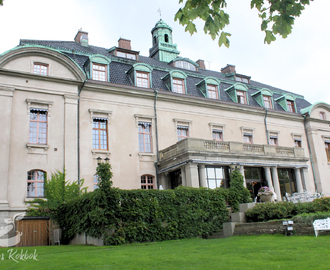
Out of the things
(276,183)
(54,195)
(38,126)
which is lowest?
(54,195)

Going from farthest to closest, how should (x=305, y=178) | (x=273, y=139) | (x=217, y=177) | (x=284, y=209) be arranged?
1. (x=273, y=139)
2. (x=305, y=178)
3. (x=217, y=177)
4. (x=284, y=209)

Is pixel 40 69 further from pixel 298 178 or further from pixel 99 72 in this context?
pixel 298 178

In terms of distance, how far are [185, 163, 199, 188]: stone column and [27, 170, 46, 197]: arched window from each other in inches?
A: 363

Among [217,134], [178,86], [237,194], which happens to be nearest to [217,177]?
[237,194]

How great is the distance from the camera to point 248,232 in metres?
16.1

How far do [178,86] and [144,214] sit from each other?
1519cm

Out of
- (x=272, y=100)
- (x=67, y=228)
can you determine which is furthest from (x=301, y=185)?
(x=67, y=228)

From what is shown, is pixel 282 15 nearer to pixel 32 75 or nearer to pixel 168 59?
pixel 32 75

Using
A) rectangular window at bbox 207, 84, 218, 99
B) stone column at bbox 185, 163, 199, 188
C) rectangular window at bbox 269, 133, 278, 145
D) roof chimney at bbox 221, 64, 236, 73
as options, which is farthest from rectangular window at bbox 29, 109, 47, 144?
roof chimney at bbox 221, 64, 236, 73

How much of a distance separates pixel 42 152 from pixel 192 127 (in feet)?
40.2

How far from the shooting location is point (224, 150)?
24.7m

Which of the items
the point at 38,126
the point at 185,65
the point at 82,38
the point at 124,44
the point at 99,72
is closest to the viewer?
the point at 38,126

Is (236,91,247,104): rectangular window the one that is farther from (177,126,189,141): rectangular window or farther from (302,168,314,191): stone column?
(302,168,314,191): stone column

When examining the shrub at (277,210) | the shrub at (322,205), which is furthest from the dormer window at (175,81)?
the shrub at (322,205)
